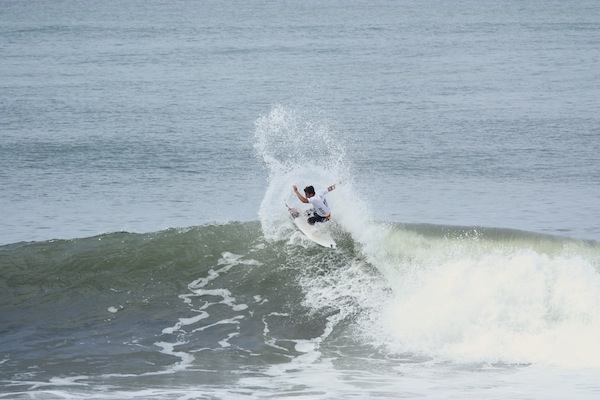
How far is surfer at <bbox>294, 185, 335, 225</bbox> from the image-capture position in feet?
68.5

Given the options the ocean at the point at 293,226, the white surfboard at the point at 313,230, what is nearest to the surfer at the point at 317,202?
the white surfboard at the point at 313,230

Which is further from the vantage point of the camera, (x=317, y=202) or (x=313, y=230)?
(x=313, y=230)

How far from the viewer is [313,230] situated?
72.0ft

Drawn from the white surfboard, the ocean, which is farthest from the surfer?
the ocean

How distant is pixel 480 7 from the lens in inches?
3873

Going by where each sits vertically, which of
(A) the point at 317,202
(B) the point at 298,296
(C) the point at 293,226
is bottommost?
(B) the point at 298,296

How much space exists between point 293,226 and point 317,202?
1978 mm

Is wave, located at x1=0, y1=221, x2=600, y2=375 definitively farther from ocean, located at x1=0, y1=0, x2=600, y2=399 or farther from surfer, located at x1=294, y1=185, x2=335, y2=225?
surfer, located at x1=294, y1=185, x2=335, y2=225

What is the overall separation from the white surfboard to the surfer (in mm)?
184

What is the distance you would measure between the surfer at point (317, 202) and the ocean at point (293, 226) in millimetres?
709

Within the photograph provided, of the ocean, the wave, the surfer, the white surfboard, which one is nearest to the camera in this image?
the ocean

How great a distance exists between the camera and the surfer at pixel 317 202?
2089cm

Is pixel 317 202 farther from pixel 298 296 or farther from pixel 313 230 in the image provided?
pixel 298 296

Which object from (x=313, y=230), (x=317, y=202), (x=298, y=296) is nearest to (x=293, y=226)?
(x=313, y=230)
